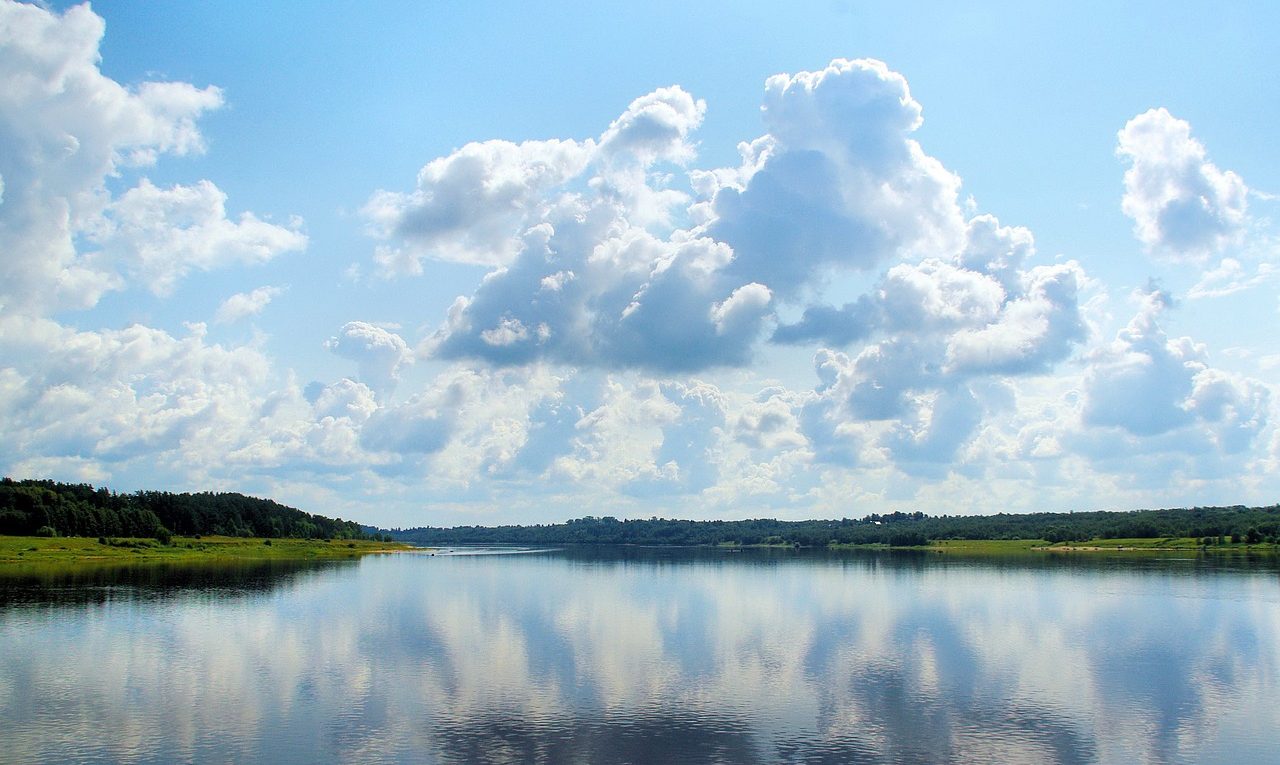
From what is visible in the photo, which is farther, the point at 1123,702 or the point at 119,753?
the point at 1123,702

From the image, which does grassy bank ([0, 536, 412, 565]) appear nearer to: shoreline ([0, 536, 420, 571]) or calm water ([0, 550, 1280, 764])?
shoreline ([0, 536, 420, 571])

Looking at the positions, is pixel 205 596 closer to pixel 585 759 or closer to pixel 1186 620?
pixel 585 759

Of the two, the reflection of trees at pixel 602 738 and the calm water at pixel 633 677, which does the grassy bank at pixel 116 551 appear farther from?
the reflection of trees at pixel 602 738

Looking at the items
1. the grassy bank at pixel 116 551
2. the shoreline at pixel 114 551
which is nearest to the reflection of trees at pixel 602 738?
the shoreline at pixel 114 551

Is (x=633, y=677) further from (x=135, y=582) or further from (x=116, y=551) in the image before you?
(x=116, y=551)

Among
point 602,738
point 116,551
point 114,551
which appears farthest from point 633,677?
point 116,551

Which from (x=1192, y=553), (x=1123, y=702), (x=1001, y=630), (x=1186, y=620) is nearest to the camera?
(x=1123, y=702)

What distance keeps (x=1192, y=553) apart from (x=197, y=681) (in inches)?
7692

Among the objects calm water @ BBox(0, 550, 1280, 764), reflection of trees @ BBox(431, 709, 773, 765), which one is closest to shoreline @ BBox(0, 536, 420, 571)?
calm water @ BBox(0, 550, 1280, 764)

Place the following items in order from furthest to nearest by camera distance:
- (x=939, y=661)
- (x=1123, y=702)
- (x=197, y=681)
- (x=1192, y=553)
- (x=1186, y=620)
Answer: (x=1192, y=553) < (x=1186, y=620) < (x=939, y=661) < (x=197, y=681) < (x=1123, y=702)

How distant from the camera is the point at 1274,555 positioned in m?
170

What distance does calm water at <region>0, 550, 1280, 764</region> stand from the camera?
36844 mm

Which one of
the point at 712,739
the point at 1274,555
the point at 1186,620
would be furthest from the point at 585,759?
the point at 1274,555

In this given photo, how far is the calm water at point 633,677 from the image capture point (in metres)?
36.8
